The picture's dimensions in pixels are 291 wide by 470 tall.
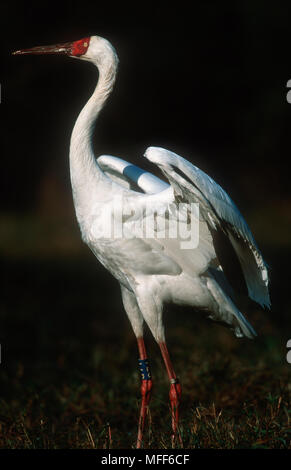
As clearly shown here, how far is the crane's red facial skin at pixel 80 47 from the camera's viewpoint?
4.35 m

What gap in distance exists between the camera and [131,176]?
186 inches

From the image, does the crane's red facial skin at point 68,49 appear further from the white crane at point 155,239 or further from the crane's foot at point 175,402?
the crane's foot at point 175,402

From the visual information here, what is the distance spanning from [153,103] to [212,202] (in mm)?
13241

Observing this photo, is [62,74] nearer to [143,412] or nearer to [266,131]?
[266,131]

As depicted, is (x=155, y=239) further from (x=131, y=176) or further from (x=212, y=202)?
(x=131, y=176)

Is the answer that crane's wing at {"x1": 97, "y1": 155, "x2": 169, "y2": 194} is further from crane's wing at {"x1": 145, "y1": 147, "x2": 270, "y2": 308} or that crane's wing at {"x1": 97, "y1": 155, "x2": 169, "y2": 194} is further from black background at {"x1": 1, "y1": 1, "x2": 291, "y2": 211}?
black background at {"x1": 1, "y1": 1, "x2": 291, "y2": 211}

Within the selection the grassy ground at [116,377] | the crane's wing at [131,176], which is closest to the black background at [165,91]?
the grassy ground at [116,377]

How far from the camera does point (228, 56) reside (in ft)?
53.7

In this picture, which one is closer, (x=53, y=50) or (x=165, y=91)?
(x=53, y=50)

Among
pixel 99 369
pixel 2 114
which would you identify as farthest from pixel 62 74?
pixel 99 369

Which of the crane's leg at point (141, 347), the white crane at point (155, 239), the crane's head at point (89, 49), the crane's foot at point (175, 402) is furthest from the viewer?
the crane's leg at point (141, 347)

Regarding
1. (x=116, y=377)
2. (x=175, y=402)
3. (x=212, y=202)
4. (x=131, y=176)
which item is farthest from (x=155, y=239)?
(x=116, y=377)

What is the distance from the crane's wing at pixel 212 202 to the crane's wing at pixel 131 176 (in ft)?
2.15

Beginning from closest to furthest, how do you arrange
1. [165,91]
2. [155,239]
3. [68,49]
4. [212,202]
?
1. [212,202]
2. [155,239]
3. [68,49]
4. [165,91]
